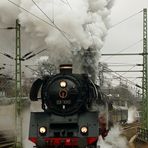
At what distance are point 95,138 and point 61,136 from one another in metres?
0.82

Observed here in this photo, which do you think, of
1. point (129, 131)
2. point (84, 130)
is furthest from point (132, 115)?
point (84, 130)

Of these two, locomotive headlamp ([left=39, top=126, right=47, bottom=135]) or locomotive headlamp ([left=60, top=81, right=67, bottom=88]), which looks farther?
locomotive headlamp ([left=60, top=81, right=67, bottom=88])

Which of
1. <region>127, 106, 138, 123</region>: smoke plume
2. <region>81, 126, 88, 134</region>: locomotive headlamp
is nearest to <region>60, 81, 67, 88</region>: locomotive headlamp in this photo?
<region>81, 126, 88, 134</region>: locomotive headlamp

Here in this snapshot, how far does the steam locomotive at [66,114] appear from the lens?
10672mm

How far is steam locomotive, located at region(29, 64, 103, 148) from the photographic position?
10.7 metres

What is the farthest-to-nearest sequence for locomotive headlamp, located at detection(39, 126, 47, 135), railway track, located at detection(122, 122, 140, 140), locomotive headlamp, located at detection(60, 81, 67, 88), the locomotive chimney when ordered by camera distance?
railway track, located at detection(122, 122, 140, 140) → the locomotive chimney → locomotive headlamp, located at detection(60, 81, 67, 88) → locomotive headlamp, located at detection(39, 126, 47, 135)

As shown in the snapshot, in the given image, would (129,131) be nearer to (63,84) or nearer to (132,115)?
(63,84)

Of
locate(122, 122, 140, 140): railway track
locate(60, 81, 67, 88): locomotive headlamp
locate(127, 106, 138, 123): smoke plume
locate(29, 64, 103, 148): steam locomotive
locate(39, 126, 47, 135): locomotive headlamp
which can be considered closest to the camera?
locate(29, 64, 103, 148): steam locomotive

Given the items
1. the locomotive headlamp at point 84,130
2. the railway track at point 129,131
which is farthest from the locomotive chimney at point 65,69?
the railway track at point 129,131

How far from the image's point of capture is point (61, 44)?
13117 millimetres

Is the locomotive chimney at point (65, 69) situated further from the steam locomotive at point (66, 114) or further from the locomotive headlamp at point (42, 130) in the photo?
the locomotive headlamp at point (42, 130)

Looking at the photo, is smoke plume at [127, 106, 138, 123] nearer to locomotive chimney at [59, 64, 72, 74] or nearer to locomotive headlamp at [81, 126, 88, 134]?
locomotive chimney at [59, 64, 72, 74]

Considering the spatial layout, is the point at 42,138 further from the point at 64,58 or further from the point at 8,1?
the point at 8,1

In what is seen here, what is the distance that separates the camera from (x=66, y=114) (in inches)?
433
